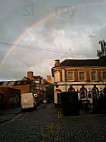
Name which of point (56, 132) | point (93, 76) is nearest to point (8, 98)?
point (93, 76)

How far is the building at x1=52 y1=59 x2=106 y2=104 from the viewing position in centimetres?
3734

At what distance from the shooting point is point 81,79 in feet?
125

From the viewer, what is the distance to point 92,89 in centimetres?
3778

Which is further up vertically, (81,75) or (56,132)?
(81,75)

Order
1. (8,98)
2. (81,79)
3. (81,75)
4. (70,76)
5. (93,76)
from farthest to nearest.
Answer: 1. (8,98)
2. (93,76)
3. (81,75)
4. (81,79)
5. (70,76)

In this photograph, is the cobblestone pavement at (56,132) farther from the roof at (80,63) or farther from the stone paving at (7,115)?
the roof at (80,63)

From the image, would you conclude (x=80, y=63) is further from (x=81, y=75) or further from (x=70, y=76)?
(x=70, y=76)

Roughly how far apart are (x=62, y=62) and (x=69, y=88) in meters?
7.11

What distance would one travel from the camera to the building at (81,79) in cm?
3734

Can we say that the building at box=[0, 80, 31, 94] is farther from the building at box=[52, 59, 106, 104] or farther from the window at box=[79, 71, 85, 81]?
the window at box=[79, 71, 85, 81]

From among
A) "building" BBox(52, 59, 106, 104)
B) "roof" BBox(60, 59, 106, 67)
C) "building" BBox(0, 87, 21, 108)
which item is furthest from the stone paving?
"roof" BBox(60, 59, 106, 67)

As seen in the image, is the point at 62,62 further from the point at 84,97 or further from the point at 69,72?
the point at 84,97

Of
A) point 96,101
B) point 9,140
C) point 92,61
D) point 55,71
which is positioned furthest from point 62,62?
point 9,140

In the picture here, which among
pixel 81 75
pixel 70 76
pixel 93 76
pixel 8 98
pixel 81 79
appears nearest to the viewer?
pixel 70 76
